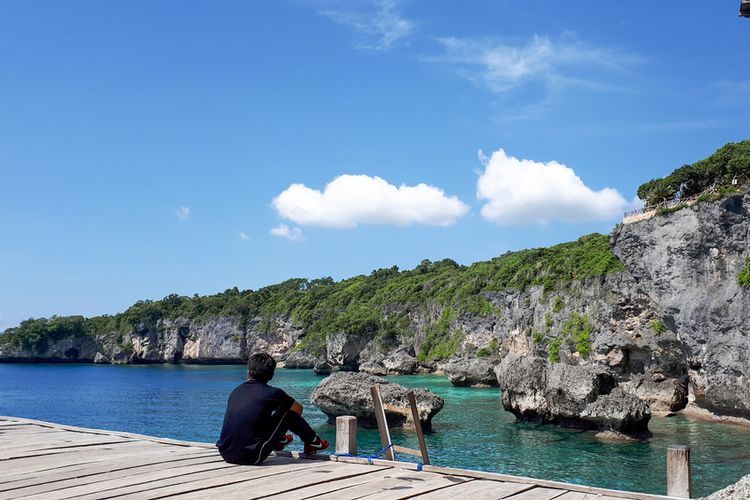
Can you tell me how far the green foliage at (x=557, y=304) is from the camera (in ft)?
184

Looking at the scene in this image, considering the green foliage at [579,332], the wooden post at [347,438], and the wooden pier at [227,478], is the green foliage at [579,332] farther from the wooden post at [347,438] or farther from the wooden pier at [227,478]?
the wooden pier at [227,478]

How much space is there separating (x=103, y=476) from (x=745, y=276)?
35.0 meters

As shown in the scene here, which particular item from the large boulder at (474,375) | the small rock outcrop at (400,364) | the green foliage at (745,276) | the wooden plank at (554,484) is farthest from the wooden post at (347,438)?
the small rock outcrop at (400,364)

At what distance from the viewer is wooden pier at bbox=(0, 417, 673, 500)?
6066mm

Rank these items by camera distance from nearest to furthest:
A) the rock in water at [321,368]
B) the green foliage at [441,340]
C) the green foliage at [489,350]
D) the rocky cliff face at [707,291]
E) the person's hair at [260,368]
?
the person's hair at [260,368]
the rocky cliff face at [707,291]
the green foliage at [489,350]
the green foliage at [441,340]
the rock in water at [321,368]

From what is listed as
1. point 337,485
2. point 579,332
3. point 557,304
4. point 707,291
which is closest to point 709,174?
point 707,291

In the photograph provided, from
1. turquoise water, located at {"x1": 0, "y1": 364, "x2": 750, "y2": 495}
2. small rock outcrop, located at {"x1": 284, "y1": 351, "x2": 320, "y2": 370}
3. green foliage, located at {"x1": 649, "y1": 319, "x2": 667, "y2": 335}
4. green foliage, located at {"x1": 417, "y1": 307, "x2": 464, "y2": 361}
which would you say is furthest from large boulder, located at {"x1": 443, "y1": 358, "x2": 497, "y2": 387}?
small rock outcrop, located at {"x1": 284, "y1": 351, "x2": 320, "y2": 370}

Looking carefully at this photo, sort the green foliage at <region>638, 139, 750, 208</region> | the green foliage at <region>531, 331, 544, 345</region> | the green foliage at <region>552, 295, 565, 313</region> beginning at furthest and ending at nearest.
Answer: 1. the green foliage at <region>531, 331, 544, 345</region>
2. the green foliage at <region>552, 295, 565, 313</region>
3. the green foliage at <region>638, 139, 750, 208</region>

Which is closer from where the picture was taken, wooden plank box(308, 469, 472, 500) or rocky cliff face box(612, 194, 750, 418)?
wooden plank box(308, 469, 472, 500)

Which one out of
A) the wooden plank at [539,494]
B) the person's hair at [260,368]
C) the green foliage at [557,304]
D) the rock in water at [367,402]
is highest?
the green foliage at [557,304]

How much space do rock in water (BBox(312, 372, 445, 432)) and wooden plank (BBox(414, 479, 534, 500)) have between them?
22.3m

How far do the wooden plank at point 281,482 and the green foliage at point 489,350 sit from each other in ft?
215

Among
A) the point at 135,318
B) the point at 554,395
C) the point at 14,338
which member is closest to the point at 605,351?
the point at 554,395

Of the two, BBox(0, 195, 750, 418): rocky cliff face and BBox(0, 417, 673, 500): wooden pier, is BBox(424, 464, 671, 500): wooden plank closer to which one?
BBox(0, 417, 673, 500): wooden pier
